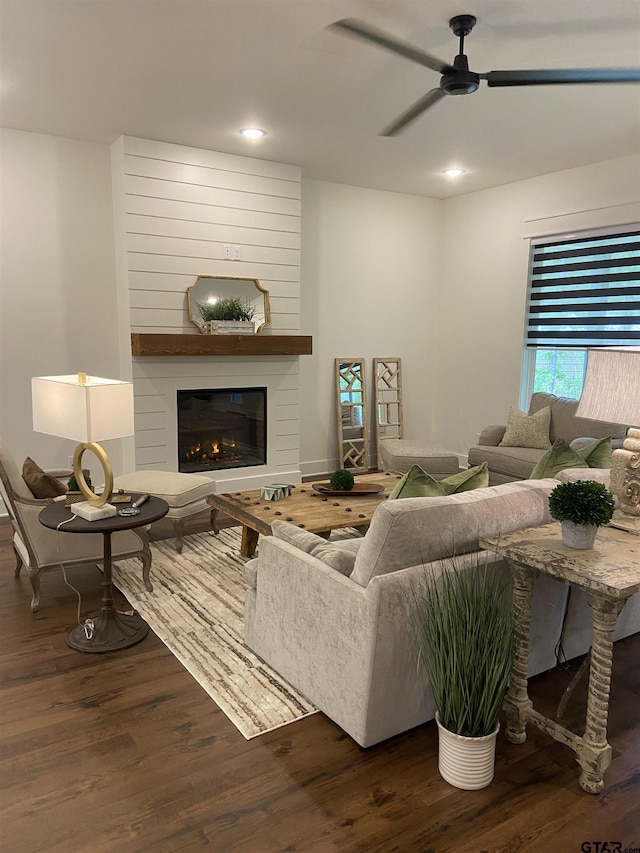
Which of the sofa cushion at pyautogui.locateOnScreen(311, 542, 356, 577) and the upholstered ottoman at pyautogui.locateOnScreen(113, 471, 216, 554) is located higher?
the sofa cushion at pyautogui.locateOnScreen(311, 542, 356, 577)

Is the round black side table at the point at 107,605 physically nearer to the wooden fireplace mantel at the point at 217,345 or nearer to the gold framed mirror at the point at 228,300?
the wooden fireplace mantel at the point at 217,345

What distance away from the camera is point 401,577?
208cm

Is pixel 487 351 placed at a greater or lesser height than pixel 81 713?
greater

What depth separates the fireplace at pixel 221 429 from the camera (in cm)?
532

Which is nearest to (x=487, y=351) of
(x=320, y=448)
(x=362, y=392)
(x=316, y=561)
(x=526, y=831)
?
(x=362, y=392)

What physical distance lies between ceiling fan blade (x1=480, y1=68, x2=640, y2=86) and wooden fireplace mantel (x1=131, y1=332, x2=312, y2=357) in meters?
2.93

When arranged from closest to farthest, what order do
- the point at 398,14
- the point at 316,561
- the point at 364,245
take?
the point at 316,561
the point at 398,14
the point at 364,245

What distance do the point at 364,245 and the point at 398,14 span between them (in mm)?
3529

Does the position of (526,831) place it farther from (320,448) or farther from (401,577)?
(320,448)

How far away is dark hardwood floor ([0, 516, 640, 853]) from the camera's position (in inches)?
71.6

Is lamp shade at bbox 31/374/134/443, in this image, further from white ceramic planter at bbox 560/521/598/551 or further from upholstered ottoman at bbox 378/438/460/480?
upholstered ottoman at bbox 378/438/460/480

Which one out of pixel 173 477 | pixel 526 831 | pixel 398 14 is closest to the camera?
pixel 526 831

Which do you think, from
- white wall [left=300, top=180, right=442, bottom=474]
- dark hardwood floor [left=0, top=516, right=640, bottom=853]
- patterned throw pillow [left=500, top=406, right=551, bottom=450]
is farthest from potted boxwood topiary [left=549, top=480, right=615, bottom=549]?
white wall [left=300, top=180, right=442, bottom=474]

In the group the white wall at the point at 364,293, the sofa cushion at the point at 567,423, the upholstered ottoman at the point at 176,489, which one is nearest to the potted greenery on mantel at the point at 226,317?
the white wall at the point at 364,293
